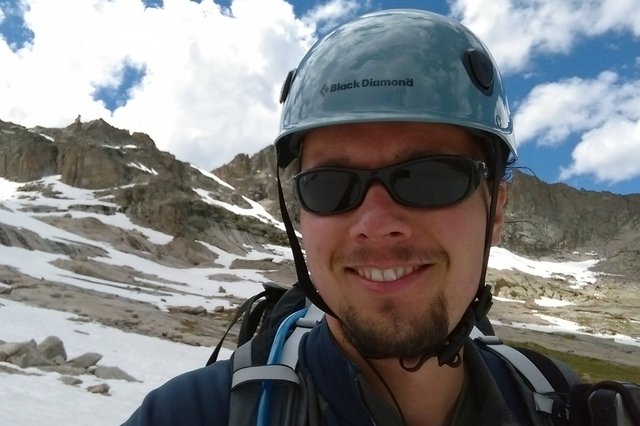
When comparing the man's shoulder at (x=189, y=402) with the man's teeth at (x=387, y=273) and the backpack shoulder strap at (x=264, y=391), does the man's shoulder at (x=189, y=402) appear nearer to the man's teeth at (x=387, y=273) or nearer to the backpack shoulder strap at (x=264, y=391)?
the backpack shoulder strap at (x=264, y=391)

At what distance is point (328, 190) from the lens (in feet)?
9.53

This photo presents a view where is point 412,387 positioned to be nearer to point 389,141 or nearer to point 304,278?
point 304,278

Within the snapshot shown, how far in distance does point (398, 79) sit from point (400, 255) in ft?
3.57

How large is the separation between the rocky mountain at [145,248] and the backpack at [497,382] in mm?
9080

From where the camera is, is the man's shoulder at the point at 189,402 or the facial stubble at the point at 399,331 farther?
the facial stubble at the point at 399,331

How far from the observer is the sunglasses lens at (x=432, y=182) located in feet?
9.15

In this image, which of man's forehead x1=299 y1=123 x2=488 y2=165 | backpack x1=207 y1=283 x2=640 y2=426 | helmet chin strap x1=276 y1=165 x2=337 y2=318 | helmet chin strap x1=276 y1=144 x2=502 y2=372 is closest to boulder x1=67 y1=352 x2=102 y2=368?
backpack x1=207 y1=283 x2=640 y2=426

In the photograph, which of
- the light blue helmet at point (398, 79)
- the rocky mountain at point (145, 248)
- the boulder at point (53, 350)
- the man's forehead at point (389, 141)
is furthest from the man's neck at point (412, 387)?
the boulder at point (53, 350)

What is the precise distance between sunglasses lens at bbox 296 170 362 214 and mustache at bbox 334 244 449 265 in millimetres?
294

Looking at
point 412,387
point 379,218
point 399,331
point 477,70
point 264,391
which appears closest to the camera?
A: point 264,391

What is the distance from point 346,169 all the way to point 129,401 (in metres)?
11.2

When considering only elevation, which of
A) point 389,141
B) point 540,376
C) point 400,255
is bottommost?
point 540,376

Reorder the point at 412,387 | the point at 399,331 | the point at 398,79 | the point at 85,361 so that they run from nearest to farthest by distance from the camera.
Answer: the point at 399,331
the point at 412,387
the point at 398,79
the point at 85,361

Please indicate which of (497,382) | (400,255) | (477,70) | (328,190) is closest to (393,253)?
(400,255)
